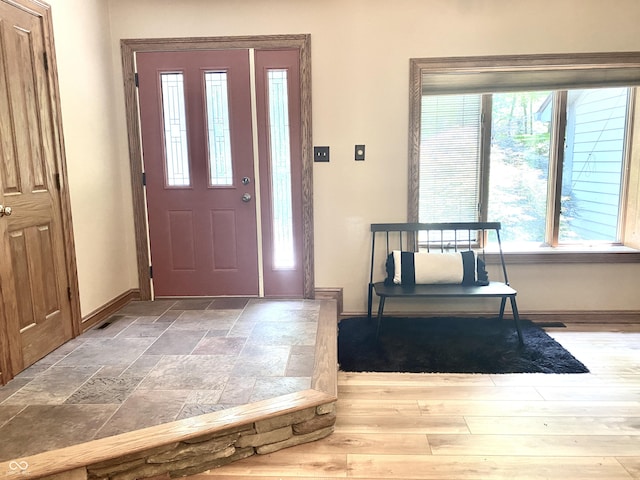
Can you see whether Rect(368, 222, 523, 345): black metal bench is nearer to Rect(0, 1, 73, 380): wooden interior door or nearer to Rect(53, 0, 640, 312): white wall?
Rect(53, 0, 640, 312): white wall

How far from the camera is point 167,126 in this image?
3547mm

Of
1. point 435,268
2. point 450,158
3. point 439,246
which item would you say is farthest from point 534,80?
point 435,268

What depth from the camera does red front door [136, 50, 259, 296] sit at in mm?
3469

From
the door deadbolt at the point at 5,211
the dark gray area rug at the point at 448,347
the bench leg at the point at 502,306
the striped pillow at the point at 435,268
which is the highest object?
the door deadbolt at the point at 5,211

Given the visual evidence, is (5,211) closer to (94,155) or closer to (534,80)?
(94,155)

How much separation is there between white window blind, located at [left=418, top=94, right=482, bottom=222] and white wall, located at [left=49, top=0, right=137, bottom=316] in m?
2.42

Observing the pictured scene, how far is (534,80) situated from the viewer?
3.46 meters

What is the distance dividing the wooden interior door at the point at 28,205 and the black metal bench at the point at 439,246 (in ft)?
6.91

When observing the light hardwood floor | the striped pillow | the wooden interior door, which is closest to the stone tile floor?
the wooden interior door

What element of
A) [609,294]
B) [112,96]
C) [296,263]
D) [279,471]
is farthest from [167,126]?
[609,294]

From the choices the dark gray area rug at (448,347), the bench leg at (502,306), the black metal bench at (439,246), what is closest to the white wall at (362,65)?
the black metal bench at (439,246)

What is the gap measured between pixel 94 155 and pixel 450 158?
2.71 metres

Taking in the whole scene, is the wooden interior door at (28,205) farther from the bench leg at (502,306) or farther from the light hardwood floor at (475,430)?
the bench leg at (502,306)

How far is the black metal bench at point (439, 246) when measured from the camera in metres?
3.16
